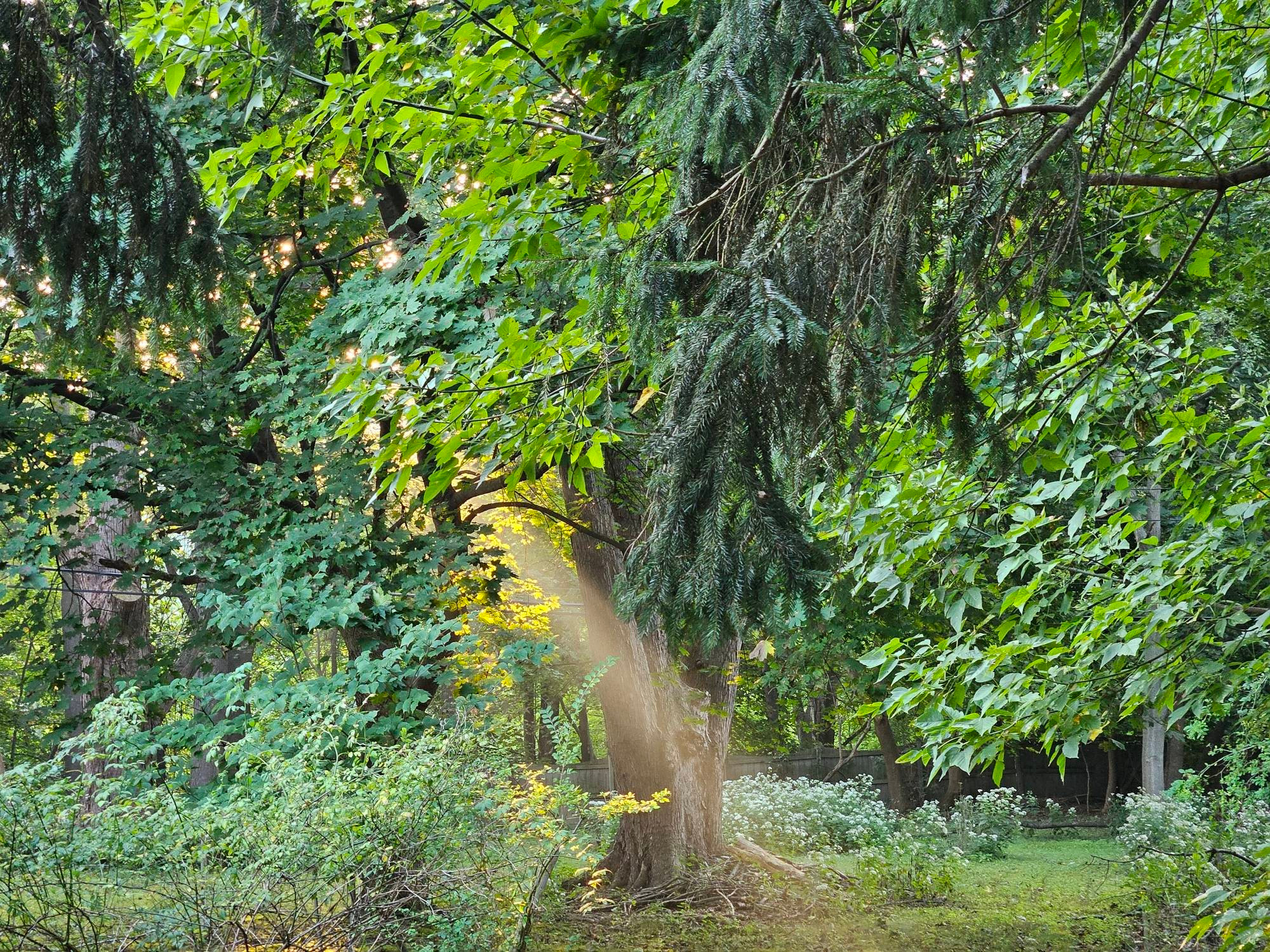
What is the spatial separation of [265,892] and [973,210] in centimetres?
372

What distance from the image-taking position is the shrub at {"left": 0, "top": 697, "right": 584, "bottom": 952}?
4.07 metres

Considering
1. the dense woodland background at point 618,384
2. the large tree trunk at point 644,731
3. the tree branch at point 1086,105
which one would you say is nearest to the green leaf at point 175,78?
the dense woodland background at point 618,384

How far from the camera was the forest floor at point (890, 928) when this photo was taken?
277 inches

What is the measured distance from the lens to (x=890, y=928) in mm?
7801

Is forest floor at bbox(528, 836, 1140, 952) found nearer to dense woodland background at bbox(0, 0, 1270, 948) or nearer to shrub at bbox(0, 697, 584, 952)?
dense woodland background at bbox(0, 0, 1270, 948)

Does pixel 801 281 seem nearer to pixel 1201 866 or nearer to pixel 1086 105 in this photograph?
pixel 1086 105

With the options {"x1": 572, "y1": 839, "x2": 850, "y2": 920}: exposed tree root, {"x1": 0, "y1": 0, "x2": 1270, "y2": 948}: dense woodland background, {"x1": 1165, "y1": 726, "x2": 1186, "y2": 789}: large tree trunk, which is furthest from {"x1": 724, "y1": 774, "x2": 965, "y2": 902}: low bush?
{"x1": 1165, "y1": 726, "x2": 1186, "y2": 789}: large tree trunk

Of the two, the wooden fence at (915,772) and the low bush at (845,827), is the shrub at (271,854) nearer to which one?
the low bush at (845,827)

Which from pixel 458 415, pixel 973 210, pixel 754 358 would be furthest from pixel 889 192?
pixel 458 415

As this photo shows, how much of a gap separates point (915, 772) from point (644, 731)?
1110 centimetres

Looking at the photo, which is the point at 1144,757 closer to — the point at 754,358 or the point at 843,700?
the point at 843,700

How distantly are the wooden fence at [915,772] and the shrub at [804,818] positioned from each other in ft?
11.4

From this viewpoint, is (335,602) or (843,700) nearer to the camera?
(335,602)

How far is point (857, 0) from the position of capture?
312 cm
